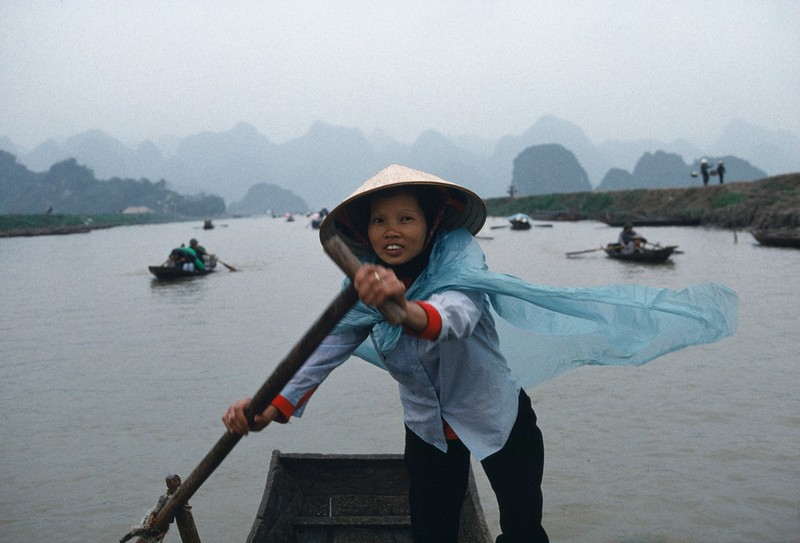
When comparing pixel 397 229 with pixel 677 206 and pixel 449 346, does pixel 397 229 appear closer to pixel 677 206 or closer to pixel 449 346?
pixel 449 346

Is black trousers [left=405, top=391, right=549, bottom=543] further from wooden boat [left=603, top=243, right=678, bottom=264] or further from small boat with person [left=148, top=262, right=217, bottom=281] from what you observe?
small boat with person [left=148, top=262, right=217, bottom=281]

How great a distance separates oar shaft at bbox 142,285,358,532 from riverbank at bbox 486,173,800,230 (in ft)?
81.7

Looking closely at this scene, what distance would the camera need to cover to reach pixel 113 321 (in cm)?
1201

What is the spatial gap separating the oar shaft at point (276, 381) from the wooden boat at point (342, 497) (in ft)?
2.81

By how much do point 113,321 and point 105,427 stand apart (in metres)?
6.59

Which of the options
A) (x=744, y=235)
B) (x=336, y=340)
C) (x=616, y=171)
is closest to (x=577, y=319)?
(x=336, y=340)

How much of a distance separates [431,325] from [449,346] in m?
0.36

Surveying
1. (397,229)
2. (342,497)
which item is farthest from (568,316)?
(342,497)

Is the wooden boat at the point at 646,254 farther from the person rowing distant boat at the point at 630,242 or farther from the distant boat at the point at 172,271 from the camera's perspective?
the distant boat at the point at 172,271

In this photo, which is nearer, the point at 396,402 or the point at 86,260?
the point at 396,402

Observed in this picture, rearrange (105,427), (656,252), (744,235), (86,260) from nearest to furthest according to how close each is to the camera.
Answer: (105,427)
(656,252)
(744,235)
(86,260)

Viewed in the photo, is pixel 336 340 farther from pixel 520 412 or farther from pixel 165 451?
pixel 165 451

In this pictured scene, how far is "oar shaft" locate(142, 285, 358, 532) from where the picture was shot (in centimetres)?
160

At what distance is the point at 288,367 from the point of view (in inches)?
69.6
